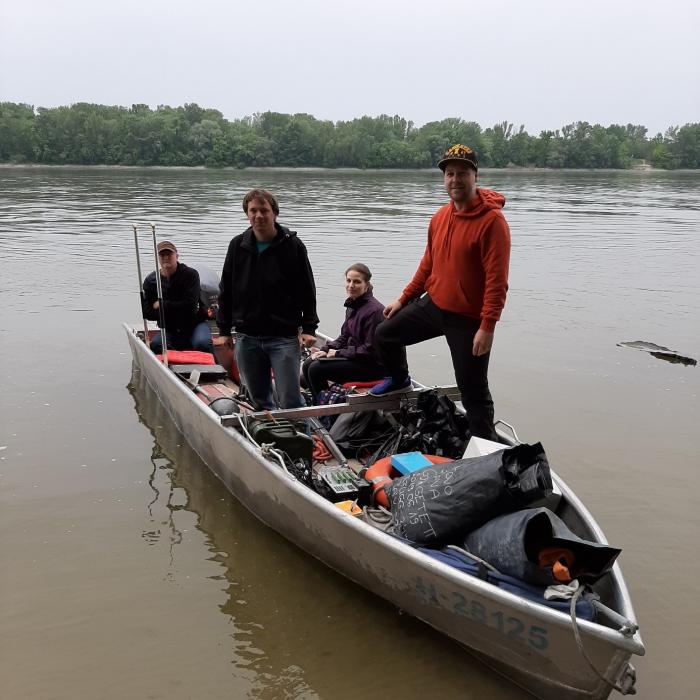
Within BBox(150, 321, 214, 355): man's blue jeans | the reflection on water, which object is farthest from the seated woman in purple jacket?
BBox(150, 321, 214, 355): man's blue jeans

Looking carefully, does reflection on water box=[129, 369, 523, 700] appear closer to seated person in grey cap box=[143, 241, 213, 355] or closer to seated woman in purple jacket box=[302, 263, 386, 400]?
seated woman in purple jacket box=[302, 263, 386, 400]

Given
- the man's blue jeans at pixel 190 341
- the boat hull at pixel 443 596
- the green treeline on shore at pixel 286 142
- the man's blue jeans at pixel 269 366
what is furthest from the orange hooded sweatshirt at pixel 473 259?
the green treeline on shore at pixel 286 142

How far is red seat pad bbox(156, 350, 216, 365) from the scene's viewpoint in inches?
287

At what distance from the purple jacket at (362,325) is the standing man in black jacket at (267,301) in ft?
2.29

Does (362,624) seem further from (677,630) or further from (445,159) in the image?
(445,159)

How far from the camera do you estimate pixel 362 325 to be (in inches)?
242

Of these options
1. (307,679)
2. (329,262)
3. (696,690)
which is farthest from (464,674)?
(329,262)

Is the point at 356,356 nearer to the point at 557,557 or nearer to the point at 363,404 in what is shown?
the point at 363,404

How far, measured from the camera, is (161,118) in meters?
112

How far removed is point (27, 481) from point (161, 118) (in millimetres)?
114390

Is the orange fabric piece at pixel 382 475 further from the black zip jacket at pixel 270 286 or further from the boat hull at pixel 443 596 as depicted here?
the black zip jacket at pixel 270 286

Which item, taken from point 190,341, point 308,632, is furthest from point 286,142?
point 308,632

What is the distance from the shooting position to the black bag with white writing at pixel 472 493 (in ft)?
12.2

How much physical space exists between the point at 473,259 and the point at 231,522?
2544 millimetres
